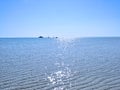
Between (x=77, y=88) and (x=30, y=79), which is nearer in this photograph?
(x=77, y=88)

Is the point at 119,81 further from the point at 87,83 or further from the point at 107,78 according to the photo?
the point at 87,83

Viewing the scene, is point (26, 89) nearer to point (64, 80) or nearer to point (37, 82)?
point (37, 82)

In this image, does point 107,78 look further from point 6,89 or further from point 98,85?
point 6,89

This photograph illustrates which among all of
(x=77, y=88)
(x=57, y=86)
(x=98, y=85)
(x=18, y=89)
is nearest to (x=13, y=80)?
(x=18, y=89)

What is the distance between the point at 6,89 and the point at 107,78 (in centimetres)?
900

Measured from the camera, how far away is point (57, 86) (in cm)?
1252

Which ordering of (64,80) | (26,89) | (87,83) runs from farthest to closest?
(64,80) < (87,83) < (26,89)

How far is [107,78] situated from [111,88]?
2767 millimetres

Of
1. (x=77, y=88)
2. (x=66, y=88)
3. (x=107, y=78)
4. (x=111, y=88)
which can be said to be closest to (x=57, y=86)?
(x=66, y=88)

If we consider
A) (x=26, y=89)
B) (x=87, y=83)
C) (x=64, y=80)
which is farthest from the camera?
(x=64, y=80)

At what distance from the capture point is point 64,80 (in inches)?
559

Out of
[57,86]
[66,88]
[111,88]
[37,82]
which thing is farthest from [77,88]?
[37,82]

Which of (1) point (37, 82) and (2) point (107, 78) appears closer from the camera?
(1) point (37, 82)

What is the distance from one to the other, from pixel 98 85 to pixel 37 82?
523 cm
